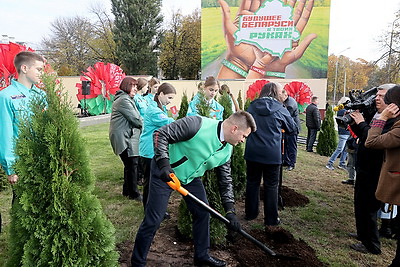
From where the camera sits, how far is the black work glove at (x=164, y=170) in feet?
8.35

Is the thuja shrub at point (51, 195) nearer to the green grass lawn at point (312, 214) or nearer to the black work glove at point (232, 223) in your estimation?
the green grass lawn at point (312, 214)

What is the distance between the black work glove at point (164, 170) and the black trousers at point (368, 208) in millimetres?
2342

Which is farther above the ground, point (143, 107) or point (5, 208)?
point (143, 107)

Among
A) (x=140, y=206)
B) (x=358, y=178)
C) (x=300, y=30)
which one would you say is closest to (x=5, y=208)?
(x=140, y=206)

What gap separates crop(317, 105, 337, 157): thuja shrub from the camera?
1060cm

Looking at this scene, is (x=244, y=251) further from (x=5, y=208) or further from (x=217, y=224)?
(x=5, y=208)

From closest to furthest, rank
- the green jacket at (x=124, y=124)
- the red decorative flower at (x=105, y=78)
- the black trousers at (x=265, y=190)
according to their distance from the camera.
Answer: the black trousers at (x=265, y=190) < the green jacket at (x=124, y=124) < the red decorative flower at (x=105, y=78)

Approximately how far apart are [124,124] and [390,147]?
11.3 ft

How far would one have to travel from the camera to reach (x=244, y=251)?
3439 millimetres

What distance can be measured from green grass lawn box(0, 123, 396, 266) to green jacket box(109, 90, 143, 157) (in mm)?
429

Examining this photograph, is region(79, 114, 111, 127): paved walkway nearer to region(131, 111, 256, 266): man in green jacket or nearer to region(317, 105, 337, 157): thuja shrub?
region(317, 105, 337, 157): thuja shrub

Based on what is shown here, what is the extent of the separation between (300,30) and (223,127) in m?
33.0

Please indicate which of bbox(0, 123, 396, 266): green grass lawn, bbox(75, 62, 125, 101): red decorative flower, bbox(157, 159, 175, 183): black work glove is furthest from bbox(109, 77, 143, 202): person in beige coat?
bbox(75, 62, 125, 101): red decorative flower

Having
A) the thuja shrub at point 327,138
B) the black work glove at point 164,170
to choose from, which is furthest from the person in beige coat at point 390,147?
the thuja shrub at point 327,138
